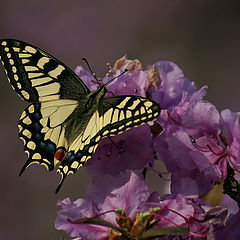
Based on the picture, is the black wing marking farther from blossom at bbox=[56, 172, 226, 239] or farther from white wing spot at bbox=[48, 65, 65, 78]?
white wing spot at bbox=[48, 65, 65, 78]

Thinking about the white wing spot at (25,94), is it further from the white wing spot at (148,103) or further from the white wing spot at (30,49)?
the white wing spot at (148,103)

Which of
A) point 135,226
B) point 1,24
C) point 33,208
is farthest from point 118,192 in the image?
point 1,24

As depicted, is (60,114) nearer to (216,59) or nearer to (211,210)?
(211,210)

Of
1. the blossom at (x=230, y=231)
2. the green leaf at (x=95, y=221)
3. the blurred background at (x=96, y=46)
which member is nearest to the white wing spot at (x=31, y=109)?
the green leaf at (x=95, y=221)

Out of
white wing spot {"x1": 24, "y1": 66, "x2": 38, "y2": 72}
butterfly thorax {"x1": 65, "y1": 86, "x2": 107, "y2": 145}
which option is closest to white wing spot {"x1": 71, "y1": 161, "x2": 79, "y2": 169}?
butterfly thorax {"x1": 65, "y1": 86, "x2": 107, "y2": 145}

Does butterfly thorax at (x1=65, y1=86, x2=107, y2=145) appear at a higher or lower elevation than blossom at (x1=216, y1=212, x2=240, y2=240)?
higher

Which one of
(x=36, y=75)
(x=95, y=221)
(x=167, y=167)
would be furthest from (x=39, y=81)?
(x=95, y=221)
